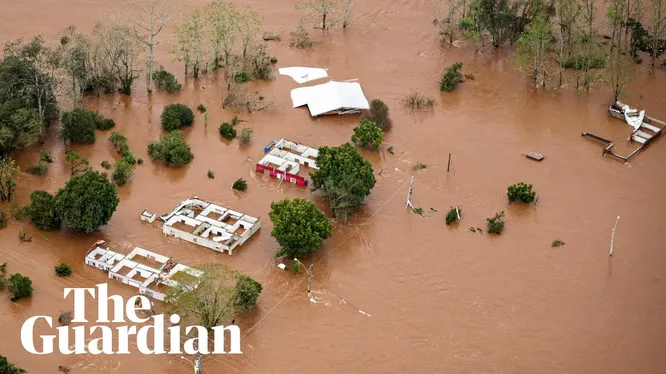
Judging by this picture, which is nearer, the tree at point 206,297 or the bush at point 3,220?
the tree at point 206,297

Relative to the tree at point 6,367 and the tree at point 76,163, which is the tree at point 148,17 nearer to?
the tree at point 76,163

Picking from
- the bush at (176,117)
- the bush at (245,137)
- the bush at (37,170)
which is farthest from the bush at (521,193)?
the bush at (37,170)

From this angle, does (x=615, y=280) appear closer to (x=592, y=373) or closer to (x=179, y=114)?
(x=592, y=373)

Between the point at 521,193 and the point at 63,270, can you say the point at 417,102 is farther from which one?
the point at 63,270

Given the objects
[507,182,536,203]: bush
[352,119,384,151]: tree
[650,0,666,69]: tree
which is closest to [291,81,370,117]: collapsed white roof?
[352,119,384,151]: tree

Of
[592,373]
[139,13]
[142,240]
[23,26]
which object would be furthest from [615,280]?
[23,26]

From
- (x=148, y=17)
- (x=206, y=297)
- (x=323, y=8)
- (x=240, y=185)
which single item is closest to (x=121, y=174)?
(x=240, y=185)
